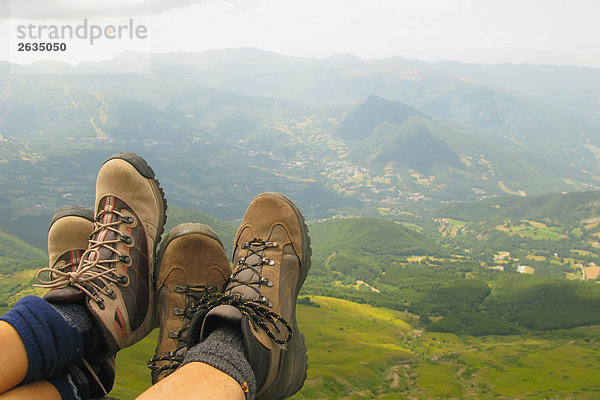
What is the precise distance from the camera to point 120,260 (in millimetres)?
5262

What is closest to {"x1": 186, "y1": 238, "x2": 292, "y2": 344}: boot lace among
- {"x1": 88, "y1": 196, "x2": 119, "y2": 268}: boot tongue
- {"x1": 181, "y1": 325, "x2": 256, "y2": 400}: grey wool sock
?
{"x1": 181, "y1": 325, "x2": 256, "y2": 400}: grey wool sock

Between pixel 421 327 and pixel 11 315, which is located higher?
pixel 11 315

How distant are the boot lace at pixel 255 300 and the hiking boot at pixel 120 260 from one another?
2.45ft

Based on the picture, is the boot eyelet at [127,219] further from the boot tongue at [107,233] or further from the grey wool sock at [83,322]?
Result: the grey wool sock at [83,322]

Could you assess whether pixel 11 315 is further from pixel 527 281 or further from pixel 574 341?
pixel 527 281

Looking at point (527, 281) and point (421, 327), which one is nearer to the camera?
point (421, 327)

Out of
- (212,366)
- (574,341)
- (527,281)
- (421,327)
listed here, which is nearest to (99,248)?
(212,366)

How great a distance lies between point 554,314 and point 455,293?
27768 millimetres

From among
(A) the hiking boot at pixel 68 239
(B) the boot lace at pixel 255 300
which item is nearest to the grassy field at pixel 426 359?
(A) the hiking boot at pixel 68 239

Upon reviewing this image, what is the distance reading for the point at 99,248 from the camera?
5.36 m

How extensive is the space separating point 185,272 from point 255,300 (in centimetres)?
144

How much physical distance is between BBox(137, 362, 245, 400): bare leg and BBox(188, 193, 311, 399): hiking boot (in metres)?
0.60

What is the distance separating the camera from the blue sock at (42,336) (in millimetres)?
2969

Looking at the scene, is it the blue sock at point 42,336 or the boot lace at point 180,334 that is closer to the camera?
the blue sock at point 42,336
